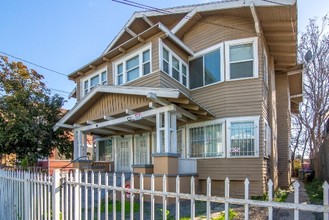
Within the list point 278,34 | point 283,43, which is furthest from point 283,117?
point 278,34

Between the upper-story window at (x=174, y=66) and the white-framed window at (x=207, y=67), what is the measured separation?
38 centimetres

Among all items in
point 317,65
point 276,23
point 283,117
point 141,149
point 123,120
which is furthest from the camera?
point 317,65

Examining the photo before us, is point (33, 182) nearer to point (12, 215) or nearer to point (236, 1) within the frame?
point (12, 215)

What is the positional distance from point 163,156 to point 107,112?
149 inches

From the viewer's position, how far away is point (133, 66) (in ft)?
45.3

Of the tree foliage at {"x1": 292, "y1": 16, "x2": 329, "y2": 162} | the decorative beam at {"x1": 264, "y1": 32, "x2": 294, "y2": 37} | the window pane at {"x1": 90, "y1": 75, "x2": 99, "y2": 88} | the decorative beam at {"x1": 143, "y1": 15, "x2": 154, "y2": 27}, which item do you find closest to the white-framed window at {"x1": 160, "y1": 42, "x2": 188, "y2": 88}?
the decorative beam at {"x1": 143, "y1": 15, "x2": 154, "y2": 27}

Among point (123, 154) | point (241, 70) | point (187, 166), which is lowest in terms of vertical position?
point (187, 166)

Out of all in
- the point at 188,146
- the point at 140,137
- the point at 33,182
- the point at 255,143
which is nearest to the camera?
the point at 33,182

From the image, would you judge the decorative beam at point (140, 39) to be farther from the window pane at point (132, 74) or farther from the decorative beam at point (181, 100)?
the decorative beam at point (181, 100)

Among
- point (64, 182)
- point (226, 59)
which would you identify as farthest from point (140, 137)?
point (64, 182)

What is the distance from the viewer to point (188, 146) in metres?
13.5

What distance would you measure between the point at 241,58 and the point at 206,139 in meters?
3.62

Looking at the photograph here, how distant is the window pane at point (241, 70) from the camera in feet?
40.2

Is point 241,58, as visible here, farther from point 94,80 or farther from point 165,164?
point 94,80
